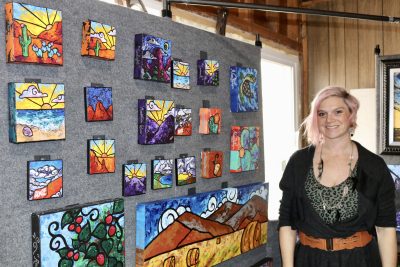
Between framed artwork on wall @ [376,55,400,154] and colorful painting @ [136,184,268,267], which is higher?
framed artwork on wall @ [376,55,400,154]

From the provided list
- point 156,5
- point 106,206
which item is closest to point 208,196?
point 106,206

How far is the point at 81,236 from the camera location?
1.28 m

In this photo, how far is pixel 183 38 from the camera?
1.71m

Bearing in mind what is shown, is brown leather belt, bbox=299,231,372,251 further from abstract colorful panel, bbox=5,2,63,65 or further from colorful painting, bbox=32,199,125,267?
abstract colorful panel, bbox=5,2,63,65

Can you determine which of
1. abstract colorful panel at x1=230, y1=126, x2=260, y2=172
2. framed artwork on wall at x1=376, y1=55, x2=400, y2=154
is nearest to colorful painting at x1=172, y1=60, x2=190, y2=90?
abstract colorful panel at x1=230, y1=126, x2=260, y2=172

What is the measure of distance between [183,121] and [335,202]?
0.64 m

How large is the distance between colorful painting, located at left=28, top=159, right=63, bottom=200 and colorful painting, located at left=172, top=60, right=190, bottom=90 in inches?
22.5

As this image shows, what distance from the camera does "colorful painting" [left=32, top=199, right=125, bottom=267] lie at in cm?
118

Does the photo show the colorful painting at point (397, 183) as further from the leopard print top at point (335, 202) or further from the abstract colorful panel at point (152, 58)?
the abstract colorful panel at point (152, 58)

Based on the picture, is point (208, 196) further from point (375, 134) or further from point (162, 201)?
point (375, 134)

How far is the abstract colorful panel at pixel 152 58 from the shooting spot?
58.4 inches

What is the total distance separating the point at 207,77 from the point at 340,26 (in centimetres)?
219

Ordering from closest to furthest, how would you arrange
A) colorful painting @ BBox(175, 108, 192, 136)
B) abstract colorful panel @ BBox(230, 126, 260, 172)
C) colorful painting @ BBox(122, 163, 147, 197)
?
colorful painting @ BBox(122, 163, 147, 197) < colorful painting @ BBox(175, 108, 192, 136) < abstract colorful panel @ BBox(230, 126, 260, 172)

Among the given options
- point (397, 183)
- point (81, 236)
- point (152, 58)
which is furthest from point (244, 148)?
point (397, 183)
